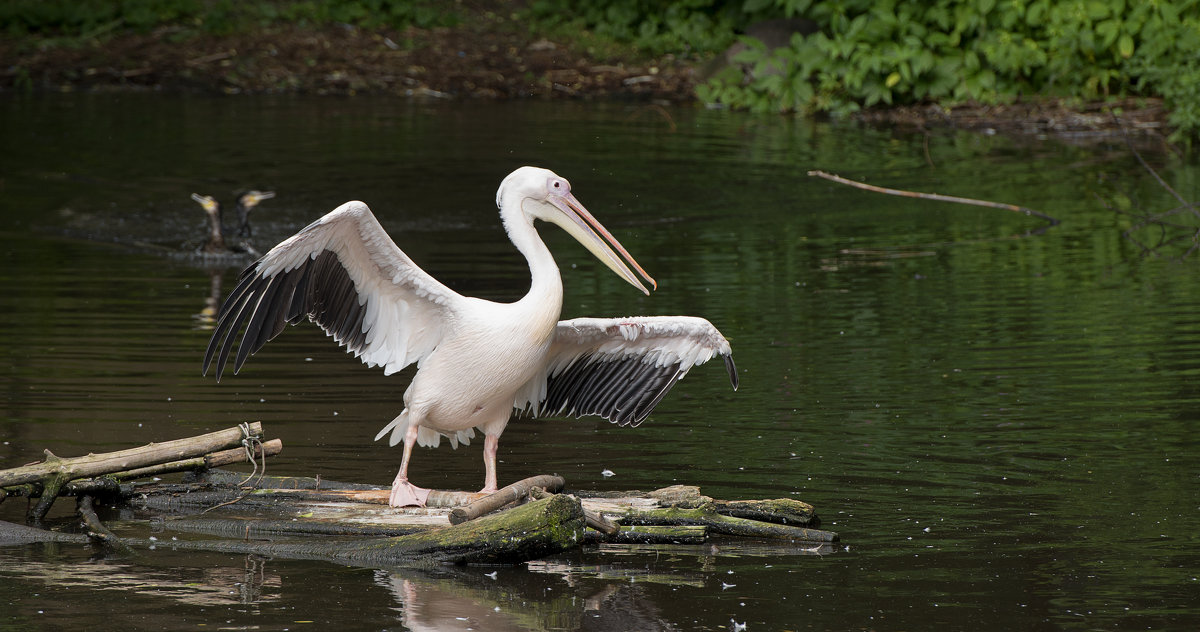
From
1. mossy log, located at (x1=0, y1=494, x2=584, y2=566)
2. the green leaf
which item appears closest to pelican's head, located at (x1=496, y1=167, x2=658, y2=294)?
mossy log, located at (x1=0, y1=494, x2=584, y2=566)

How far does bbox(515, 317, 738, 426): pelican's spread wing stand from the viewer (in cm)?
596

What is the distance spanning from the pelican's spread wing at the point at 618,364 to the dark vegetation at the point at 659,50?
11.6 meters

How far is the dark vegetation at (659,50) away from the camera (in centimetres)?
1791

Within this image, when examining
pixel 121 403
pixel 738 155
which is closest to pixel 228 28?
pixel 738 155

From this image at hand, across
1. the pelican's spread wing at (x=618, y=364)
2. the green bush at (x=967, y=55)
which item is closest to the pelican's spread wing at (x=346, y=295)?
the pelican's spread wing at (x=618, y=364)

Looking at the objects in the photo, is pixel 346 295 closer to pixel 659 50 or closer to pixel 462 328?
pixel 462 328

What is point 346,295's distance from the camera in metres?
5.88

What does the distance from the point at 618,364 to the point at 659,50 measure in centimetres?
1636

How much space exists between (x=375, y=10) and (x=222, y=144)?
754 cm

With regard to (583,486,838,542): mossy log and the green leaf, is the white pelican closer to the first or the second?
(583,486,838,542): mossy log

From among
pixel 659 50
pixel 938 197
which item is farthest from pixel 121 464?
pixel 659 50

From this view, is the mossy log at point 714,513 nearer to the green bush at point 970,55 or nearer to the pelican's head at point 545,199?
the pelican's head at point 545,199

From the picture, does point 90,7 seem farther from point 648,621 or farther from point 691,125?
point 648,621

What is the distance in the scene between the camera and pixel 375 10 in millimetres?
23031
